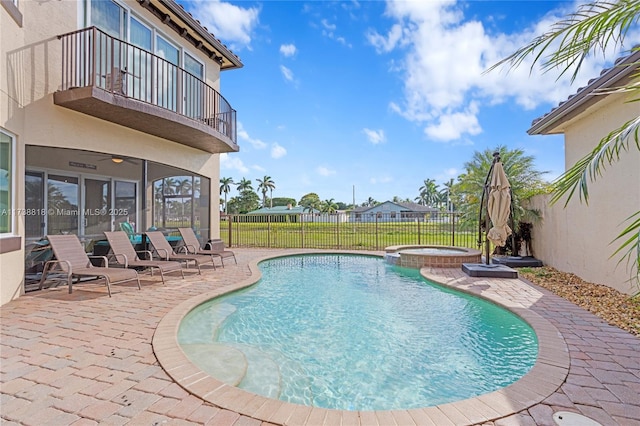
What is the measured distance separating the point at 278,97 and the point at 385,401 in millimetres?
19060

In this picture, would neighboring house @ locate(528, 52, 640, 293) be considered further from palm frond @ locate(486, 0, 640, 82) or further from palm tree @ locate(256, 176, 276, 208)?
palm tree @ locate(256, 176, 276, 208)

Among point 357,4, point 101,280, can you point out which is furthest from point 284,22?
point 101,280

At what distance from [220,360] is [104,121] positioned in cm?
713

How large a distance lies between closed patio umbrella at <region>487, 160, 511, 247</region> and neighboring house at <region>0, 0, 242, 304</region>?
8.38 metres

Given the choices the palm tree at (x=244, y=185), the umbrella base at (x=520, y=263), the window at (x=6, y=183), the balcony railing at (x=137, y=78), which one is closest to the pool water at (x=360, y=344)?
the umbrella base at (x=520, y=263)

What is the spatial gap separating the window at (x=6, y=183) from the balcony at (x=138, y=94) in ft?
4.95

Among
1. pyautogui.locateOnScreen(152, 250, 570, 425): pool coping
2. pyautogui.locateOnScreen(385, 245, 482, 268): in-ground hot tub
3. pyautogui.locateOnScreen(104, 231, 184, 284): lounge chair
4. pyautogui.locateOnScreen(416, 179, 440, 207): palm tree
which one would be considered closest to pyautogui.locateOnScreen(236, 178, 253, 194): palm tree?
pyautogui.locateOnScreen(416, 179, 440, 207): palm tree

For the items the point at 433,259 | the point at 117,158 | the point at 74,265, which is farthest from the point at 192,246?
the point at 433,259

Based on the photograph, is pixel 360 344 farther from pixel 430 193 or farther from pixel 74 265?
pixel 430 193

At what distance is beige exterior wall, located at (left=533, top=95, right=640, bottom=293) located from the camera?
6465mm

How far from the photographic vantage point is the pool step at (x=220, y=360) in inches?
139

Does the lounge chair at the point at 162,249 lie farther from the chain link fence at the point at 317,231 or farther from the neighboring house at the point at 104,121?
the chain link fence at the point at 317,231

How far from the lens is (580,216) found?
8.27m

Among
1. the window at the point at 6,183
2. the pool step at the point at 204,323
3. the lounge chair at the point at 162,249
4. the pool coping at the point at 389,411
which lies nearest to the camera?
the pool coping at the point at 389,411
